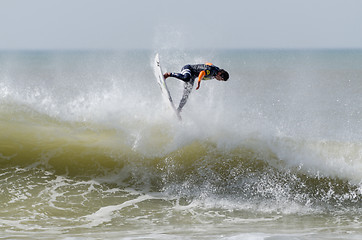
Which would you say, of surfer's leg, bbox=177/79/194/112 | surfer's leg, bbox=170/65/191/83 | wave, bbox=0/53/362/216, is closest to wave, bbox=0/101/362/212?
wave, bbox=0/53/362/216

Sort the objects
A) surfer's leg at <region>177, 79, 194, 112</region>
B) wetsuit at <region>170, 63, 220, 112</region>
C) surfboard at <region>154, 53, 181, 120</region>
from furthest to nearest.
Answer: surfer's leg at <region>177, 79, 194, 112</region>, wetsuit at <region>170, 63, 220, 112</region>, surfboard at <region>154, 53, 181, 120</region>

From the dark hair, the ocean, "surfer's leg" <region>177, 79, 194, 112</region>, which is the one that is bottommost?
the ocean

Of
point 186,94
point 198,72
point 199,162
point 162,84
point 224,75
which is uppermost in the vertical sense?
point 198,72

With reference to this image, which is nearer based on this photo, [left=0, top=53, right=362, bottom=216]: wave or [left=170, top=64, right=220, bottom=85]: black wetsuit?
[left=0, top=53, right=362, bottom=216]: wave

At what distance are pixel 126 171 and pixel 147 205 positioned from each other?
1726 millimetres

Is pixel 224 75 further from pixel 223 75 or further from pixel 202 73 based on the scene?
pixel 202 73

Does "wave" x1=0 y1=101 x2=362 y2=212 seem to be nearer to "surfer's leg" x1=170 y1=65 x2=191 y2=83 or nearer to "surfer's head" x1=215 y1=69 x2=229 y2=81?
"surfer's leg" x1=170 y1=65 x2=191 y2=83

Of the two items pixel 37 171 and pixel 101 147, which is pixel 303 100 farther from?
pixel 37 171

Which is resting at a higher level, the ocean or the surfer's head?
the surfer's head

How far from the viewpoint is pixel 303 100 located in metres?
20.3

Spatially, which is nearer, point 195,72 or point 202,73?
point 202,73

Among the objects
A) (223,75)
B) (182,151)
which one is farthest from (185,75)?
(182,151)

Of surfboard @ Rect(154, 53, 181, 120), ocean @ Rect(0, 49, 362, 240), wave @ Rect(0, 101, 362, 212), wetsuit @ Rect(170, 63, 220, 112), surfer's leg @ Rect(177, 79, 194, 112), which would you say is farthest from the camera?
surfer's leg @ Rect(177, 79, 194, 112)

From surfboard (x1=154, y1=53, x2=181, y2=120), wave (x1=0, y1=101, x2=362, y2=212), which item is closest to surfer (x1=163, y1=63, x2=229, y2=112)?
surfboard (x1=154, y1=53, x2=181, y2=120)
